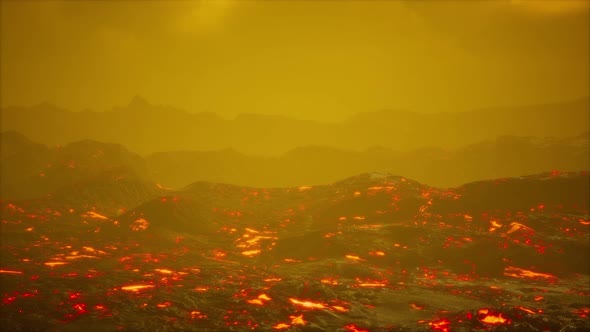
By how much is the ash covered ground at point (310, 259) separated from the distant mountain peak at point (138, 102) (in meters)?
112

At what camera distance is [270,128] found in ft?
476

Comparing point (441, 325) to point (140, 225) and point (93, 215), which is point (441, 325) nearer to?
point (140, 225)

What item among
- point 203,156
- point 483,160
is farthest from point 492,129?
point 203,156

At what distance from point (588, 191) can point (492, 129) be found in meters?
116

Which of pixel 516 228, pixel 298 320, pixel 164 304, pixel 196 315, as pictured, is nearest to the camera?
pixel 298 320

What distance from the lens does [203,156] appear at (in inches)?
3433

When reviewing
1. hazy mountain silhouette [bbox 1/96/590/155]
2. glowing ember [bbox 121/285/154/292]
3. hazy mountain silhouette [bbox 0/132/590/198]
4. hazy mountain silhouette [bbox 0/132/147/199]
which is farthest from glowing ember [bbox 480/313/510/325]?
hazy mountain silhouette [bbox 1/96/590/155]

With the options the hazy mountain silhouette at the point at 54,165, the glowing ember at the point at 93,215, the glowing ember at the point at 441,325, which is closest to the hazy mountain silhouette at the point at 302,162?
the hazy mountain silhouette at the point at 54,165

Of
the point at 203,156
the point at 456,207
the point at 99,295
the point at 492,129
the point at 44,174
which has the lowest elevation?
the point at 99,295

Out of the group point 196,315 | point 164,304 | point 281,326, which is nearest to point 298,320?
point 281,326

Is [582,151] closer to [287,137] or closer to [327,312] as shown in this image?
[327,312]

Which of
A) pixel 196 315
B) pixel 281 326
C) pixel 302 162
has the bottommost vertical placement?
pixel 281 326

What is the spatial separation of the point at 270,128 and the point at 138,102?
5320 centimetres

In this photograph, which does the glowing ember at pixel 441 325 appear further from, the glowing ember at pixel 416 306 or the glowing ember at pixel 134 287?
the glowing ember at pixel 134 287
